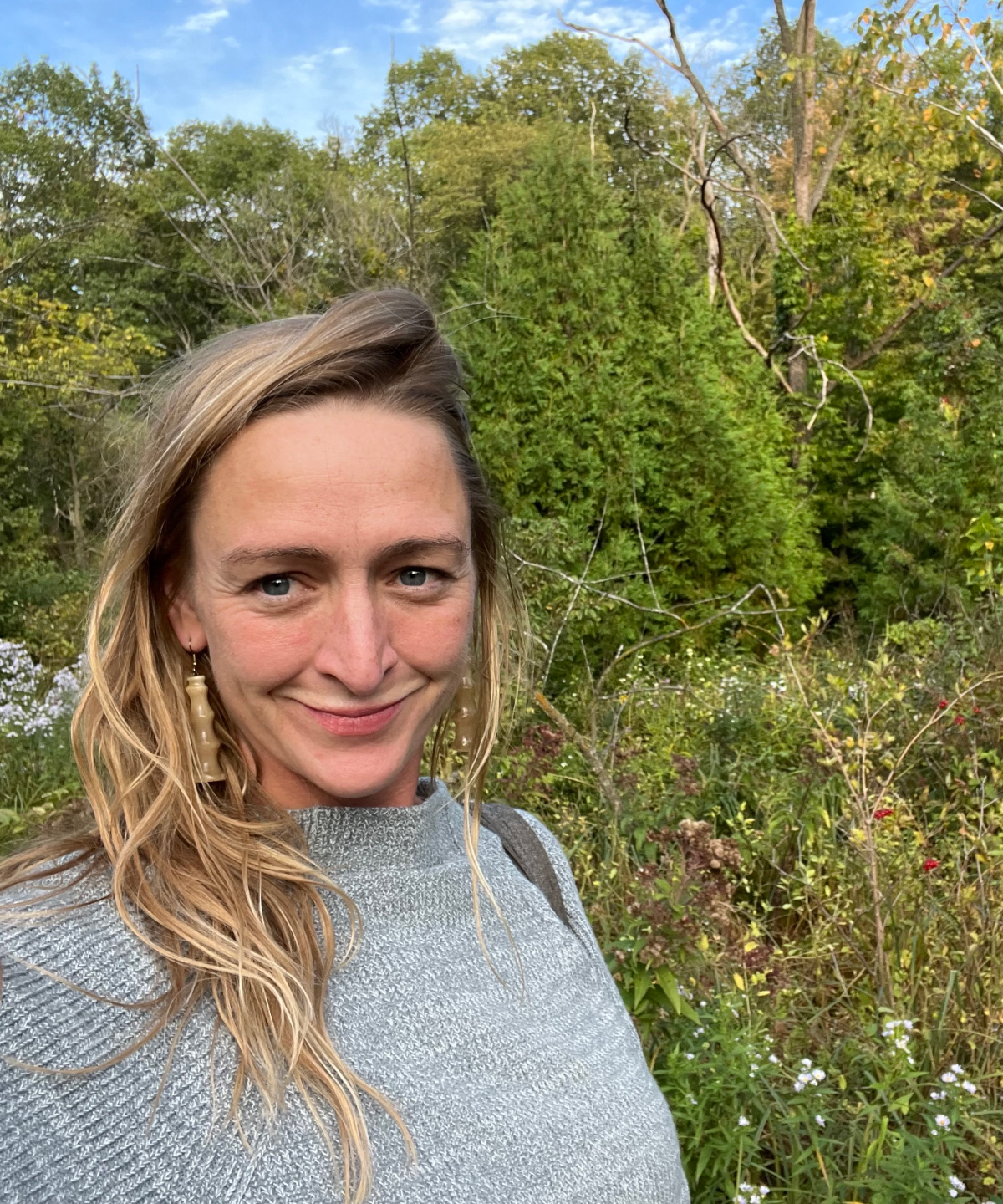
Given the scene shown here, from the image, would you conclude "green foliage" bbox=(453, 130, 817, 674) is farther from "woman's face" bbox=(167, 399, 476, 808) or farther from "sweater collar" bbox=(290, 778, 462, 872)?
"woman's face" bbox=(167, 399, 476, 808)

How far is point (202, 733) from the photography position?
1285mm

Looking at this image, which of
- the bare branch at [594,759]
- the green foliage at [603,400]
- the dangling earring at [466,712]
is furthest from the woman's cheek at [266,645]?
the green foliage at [603,400]

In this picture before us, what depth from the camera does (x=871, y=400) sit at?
10.1 m

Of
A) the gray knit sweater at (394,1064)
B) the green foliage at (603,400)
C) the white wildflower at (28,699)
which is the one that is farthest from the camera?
the green foliage at (603,400)

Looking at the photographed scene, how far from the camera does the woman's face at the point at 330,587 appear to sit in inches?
46.3

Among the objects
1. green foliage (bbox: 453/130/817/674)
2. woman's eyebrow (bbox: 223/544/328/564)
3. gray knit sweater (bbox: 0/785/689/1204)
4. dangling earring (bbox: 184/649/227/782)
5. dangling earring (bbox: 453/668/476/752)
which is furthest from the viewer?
green foliage (bbox: 453/130/817/674)

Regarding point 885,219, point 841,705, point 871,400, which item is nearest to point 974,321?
point 871,400

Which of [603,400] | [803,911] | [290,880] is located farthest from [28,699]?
[290,880]

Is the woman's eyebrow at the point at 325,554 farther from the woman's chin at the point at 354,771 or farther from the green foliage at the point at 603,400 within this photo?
the green foliage at the point at 603,400

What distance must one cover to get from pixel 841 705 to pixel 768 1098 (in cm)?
220

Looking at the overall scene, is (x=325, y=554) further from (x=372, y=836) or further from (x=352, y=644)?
(x=372, y=836)

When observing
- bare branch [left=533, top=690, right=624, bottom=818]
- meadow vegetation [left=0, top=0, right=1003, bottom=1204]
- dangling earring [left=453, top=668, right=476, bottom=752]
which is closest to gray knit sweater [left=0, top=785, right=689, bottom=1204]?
dangling earring [left=453, top=668, right=476, bottom=752]

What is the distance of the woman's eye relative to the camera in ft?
3.93

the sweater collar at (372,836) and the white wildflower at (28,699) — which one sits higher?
the sweater collar at (372,836)
